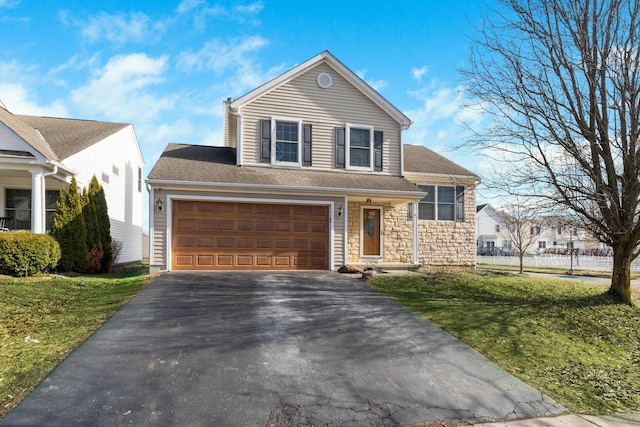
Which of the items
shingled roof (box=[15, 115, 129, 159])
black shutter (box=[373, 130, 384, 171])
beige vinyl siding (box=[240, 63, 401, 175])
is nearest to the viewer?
beige vinyl siding (box=[240, 63, 401, 175])

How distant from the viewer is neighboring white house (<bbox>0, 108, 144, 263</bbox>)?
1191 cm

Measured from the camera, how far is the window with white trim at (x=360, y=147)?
14055mm

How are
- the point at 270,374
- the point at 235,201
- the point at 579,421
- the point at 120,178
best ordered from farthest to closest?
the point at 120,178
the point at 235,201
the point at 270,374
the point at 579,421

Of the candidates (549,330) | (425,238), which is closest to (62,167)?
(425,238)

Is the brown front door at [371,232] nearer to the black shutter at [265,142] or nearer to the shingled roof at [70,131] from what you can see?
the black shutter at [265,142]

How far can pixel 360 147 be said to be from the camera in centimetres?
1411

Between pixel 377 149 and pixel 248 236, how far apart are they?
230 inches

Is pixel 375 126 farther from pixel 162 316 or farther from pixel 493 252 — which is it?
pixel 493 252

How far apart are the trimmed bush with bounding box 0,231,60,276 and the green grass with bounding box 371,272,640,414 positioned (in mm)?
9576

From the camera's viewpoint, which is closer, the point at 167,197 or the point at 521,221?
the point at 167,197

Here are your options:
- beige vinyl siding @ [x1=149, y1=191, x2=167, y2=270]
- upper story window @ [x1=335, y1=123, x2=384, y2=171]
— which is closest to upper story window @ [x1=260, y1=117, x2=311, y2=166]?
upper story window @ [x1=335, y1=123, x2=384, y2=171]

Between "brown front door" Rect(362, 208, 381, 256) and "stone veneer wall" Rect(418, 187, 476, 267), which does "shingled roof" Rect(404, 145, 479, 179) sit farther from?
"brown front door" Rect(362, 208, 381, 256)

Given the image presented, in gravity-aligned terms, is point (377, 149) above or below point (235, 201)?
above

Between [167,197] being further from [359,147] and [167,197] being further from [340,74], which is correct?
[340,74]
